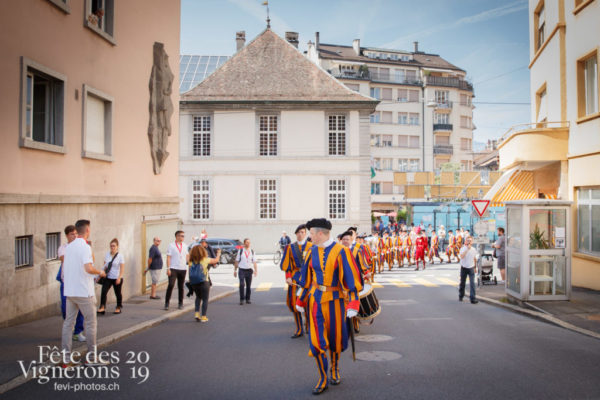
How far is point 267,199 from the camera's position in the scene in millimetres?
35531

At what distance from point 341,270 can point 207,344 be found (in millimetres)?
3830

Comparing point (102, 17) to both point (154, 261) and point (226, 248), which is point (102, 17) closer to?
point (154, 261)

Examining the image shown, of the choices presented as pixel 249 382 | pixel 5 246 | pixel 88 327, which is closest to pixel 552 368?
pixel 249 382

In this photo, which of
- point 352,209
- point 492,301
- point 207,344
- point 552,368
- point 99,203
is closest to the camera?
point 552,368

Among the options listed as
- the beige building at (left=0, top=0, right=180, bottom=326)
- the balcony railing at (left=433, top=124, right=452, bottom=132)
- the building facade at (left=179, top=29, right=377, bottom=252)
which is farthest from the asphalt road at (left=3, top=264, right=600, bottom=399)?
the balcony railing at (left=433, top=124, right=452, bottom=132)

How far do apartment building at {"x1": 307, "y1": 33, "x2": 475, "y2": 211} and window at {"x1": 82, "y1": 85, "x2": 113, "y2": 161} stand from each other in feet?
161

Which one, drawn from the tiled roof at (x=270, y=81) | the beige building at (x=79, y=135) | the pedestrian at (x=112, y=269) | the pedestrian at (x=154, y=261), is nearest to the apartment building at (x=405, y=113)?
the tiled roof at (x=270, y=81)

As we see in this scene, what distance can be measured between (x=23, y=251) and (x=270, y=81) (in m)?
28.0

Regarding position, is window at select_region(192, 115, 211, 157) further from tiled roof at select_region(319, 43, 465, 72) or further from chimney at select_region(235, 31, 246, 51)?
tiled roof at select_region(319, 43, 465, 72)

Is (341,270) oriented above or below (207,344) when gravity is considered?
above

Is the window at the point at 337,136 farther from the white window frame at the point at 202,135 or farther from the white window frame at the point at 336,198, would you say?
the white window frame at the point at 202,135

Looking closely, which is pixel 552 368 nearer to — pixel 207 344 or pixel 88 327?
pixel 207 344

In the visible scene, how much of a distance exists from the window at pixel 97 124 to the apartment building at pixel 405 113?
49.1 metres

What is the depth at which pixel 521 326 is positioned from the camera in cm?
1086
